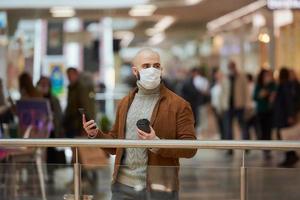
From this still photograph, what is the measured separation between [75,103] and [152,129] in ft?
23.5

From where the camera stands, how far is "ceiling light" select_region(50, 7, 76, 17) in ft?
57.5

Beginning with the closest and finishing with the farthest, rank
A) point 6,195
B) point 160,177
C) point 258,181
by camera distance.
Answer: point 160,177 < point 258,181 < point 6,195

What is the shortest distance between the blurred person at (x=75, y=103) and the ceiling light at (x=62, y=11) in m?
5.41

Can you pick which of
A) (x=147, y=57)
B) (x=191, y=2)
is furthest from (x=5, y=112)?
(x=191, y=2)

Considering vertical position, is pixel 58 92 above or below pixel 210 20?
below

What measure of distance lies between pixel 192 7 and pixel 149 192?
14631 millimetres

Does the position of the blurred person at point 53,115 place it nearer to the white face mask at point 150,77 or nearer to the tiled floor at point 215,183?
the tiled floor at point 215,183

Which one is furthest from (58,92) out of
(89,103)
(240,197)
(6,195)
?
(240,197)

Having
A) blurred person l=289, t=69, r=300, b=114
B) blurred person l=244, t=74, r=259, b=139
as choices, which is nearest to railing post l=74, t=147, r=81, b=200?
blurred person l=289, t=69, r=300, b=114

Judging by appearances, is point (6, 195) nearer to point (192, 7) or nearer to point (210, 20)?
point (192, 7)

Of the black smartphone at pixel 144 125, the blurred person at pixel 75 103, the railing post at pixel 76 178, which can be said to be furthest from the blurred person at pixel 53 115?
the black smartphone at pixel 144 125

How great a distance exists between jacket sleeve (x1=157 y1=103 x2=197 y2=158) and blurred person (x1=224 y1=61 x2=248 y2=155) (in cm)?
1160

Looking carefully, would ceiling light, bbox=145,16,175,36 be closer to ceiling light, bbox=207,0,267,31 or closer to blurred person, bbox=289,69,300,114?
ceiling light, bbox=207,0,267,31

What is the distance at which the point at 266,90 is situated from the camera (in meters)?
15.3
